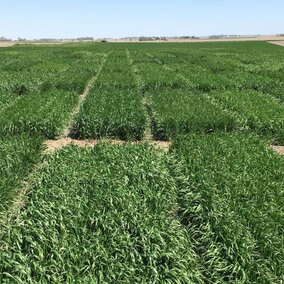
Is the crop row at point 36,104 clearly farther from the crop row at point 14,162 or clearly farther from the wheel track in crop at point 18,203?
the wheel track in crop at point 18,203

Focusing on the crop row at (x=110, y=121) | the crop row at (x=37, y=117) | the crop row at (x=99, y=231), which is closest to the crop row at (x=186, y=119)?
the crop row at (x=110, y=121)

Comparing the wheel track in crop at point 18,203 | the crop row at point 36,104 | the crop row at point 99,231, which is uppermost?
the crop row at point 99,231

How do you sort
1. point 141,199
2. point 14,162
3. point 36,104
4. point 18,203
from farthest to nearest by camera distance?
point 36,104 < point 14,162 < point 18,203 < point 141,199

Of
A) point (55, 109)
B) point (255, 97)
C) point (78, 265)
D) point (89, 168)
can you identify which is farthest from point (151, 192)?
point (255, 97)

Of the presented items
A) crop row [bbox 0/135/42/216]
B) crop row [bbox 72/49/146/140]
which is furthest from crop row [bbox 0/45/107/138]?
crop row [bbox 0/135/42/216]

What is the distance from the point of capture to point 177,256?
6426 mm

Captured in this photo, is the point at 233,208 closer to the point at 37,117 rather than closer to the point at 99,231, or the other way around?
the point at 99,231

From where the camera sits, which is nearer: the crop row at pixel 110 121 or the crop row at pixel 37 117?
the crop row at pixel 37 117

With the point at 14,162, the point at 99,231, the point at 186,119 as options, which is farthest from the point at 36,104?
the point at 99,231

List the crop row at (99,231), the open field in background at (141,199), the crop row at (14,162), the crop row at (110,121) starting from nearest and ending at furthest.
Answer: the crop row at (99,231) → the open field in background at (141,199) → the crop row at (14,162) → the crop row at (110,121)

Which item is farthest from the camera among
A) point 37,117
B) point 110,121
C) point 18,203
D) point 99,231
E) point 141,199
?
point 37,117

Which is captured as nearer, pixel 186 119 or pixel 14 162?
pixel 14 162

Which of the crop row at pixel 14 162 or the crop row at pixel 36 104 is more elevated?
the crop row at pixel 14 162

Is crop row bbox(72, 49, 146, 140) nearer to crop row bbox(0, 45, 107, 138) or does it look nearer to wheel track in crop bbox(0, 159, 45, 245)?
crop row bbox(0, 45, 107, 138)
